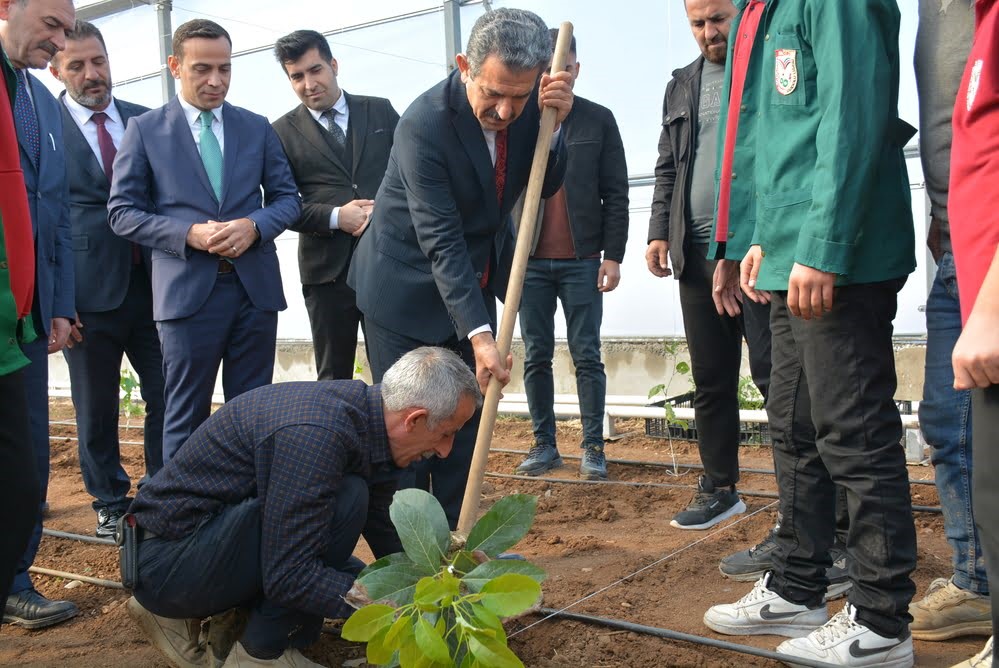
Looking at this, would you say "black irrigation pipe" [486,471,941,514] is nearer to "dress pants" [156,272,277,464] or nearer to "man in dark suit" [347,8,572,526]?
"man in dark suit" [347,8,572,526]

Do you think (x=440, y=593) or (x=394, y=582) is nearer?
(x=440, y=593)

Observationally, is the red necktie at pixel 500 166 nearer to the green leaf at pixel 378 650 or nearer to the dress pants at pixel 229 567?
the dress pants at pixel 229 567

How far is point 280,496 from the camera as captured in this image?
2264 millimetres

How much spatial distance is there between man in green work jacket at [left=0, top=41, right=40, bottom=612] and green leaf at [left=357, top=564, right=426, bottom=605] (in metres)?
0.71

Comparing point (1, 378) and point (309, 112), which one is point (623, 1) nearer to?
point (309, 112)

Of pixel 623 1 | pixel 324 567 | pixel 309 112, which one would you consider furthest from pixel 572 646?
pixel 623 1

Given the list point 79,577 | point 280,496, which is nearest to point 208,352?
point 79,577

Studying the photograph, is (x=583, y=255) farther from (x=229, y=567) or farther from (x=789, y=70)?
(x=229, y=567)

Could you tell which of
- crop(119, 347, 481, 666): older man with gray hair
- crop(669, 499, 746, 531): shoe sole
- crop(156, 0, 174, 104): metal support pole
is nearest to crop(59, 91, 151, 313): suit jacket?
crop(119, 347, 481, 666): older man with gray hair

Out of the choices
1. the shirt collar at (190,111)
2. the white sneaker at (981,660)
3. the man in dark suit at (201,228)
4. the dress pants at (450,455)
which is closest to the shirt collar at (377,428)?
the dress pants at (450,455)

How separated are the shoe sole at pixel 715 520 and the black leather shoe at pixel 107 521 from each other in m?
2.29

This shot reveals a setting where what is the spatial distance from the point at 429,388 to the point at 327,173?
2.18 m

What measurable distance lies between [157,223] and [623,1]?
11.9 ft

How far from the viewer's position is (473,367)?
10.7 ft
